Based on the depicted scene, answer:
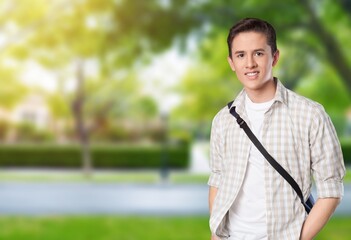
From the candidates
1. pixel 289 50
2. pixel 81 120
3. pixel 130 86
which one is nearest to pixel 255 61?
pixel 289 50

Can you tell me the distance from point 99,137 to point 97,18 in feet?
16.5

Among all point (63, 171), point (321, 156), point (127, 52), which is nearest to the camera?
point (321, 156)

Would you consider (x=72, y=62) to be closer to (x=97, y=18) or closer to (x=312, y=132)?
(x=97, y=18)

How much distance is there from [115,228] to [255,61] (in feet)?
19.8

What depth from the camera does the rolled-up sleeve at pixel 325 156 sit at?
1.52m

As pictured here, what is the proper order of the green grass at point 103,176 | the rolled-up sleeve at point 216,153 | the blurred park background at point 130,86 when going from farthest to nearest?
the green grass at point 103,176
the blurred park background at point 130,86
the rolled-up sleeve at point 216,153

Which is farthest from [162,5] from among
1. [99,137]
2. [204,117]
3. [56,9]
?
[204,117]

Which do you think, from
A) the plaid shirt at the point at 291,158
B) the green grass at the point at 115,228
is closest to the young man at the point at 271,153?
the plaid shirt at the point at 291,158

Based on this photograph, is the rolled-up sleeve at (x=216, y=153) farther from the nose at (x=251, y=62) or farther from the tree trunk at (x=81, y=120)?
the tree trunk at (x=81, y=120)

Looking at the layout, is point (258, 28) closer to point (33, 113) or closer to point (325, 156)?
point (325, 156)

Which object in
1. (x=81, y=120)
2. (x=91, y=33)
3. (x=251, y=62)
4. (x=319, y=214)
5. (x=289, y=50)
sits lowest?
(x=319, y=214)

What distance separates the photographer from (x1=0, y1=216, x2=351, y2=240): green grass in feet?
22.4

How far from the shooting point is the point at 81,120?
17422 mm

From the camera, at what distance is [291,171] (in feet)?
5.05
